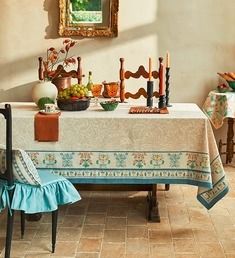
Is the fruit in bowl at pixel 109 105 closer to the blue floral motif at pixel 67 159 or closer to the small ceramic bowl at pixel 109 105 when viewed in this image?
the small ceramic bowl at pixel 109 105

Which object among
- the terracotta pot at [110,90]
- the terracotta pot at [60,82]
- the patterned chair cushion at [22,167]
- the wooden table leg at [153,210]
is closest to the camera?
the patterned chair cushion at [22,167]

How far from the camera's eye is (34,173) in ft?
8.33

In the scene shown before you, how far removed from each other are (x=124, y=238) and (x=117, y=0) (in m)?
2.66

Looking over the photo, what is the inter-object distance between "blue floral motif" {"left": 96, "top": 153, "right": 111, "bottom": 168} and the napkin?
31 centimetres

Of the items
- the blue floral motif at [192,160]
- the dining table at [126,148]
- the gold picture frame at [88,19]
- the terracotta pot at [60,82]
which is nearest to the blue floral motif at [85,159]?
the dining table at [126,148]

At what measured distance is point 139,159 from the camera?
2988 millimetres

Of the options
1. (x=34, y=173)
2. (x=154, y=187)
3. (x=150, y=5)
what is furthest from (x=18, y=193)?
(x=150, y=5)

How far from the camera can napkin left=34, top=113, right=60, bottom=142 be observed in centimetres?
294

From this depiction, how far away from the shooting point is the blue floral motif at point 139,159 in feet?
9.78

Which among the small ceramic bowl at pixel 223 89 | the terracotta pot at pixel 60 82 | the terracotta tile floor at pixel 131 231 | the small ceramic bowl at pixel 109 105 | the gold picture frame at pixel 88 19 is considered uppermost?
the gold picture frame at pixel 88 19

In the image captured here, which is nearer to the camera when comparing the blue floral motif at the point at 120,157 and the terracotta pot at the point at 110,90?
the blue floral motif at the point at 120,157

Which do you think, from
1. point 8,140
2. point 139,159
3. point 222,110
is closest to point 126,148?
point 139,159

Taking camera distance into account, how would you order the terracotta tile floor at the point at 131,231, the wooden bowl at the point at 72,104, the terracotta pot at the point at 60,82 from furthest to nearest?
the terracotta pot at the point at 60,82 → the wooden bowl at the point at 72,104 → the terracotta tile floor at the point at 131,231

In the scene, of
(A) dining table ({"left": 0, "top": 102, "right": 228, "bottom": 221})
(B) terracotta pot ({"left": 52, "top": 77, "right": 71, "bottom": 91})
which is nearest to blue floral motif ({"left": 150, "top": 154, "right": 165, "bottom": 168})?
(A) dining table ({"left": 0, "top": 102, "right": 228, "bottom": 221})
